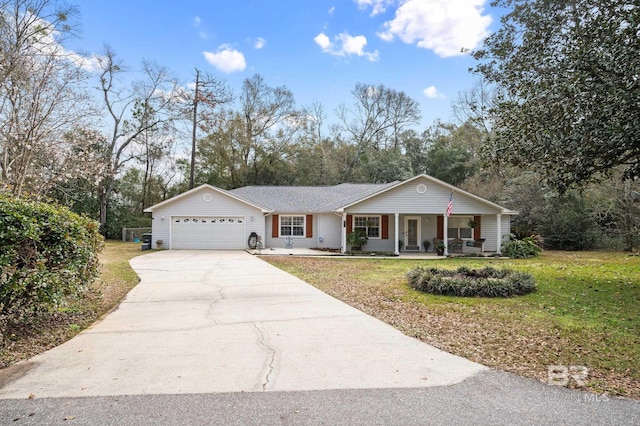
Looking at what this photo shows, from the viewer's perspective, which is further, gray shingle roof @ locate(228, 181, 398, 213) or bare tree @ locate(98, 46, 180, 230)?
bare tree @ locate(98, 46, 180, 230)

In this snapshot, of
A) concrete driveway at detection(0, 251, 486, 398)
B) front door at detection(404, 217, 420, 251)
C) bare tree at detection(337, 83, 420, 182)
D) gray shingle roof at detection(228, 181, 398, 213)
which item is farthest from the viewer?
bare tree at detection(337, 83, 420, 182)

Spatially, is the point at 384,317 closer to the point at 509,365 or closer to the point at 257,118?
the point at 509,365

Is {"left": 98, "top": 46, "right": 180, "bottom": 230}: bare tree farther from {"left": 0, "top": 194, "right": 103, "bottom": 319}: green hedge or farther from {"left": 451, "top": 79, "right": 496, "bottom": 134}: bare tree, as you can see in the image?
{"left": 0, "top": 194, "right": 103, "bottom": 319}: green hedge

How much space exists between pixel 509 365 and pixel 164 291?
7085 mm

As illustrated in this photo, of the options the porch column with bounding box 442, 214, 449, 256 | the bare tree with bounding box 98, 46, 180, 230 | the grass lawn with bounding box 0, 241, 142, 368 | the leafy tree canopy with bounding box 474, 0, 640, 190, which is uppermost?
the bare tree with bounding box 98, 46, 180, 230

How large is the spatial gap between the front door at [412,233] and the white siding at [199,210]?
7.83 m

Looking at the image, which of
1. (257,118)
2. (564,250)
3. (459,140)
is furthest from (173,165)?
(564,250)

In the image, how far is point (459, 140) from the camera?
116ft

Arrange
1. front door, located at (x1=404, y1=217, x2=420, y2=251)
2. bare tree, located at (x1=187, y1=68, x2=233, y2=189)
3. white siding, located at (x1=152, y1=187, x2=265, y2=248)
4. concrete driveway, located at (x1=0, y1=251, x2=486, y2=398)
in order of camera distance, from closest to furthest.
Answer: concrete driveway, located at (x1=0, y1=251, x2=486, y2=398) → front door, located at (x1=404, y1=217, x2=420, y2=251) → white siding, located at (x1=152, y1=187, x2=265, y2=248) → bare tree, located at (x1=187, y1=68, x2=233, y2=189)

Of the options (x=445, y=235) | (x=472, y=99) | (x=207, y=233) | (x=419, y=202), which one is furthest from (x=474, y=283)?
(x=472, y=99)

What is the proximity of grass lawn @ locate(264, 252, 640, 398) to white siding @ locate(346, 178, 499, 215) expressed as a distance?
7.87m

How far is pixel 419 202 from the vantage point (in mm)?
18562

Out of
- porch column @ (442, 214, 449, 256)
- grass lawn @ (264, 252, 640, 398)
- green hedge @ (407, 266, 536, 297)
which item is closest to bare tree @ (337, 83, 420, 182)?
porch column @ (442, 214, 449, 256)

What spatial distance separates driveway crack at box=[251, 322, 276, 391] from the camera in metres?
3.74
